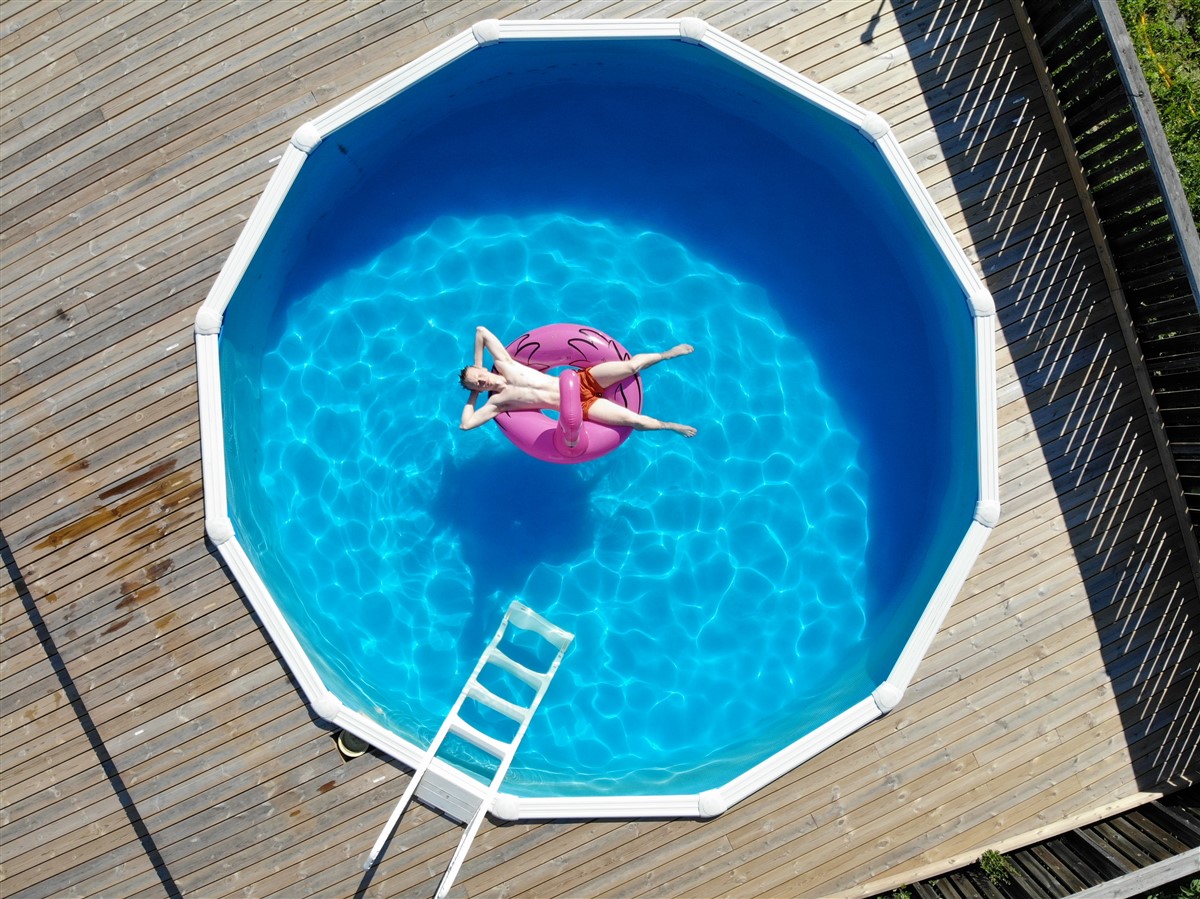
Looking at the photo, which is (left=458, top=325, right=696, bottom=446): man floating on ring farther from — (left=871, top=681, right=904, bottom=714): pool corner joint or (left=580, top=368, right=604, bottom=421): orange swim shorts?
(left=871, top=681, right=904, bottom=714): pool corner joint

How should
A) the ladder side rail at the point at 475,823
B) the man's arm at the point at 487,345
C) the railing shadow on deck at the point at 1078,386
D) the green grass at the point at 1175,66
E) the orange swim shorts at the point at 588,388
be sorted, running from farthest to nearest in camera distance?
the green grass at the point at 1175,66, the railing shadow on deck at the point at 1078,386, the orange swim shorts at the point at 588,388, the man's arm at the point at 487,345, the ladder side rail at the point at 475,823

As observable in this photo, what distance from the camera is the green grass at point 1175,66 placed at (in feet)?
17.6

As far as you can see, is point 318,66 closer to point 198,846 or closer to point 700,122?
point 700,122

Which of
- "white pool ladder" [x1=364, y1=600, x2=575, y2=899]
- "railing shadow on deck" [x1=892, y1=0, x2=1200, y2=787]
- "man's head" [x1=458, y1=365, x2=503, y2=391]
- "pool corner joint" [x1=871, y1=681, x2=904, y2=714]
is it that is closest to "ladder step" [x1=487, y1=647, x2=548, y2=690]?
"white pool ladder" [x1=364, y1=600, x2=575, y2=899]

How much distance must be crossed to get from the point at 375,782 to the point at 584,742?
4.90 ft

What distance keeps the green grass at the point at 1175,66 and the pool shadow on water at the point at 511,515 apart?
5.01 metres

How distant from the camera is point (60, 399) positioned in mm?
5086

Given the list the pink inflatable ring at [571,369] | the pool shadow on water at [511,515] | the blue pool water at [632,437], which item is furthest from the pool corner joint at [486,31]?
the pool shadow on water at [511,515]

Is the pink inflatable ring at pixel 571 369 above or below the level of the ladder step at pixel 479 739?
above

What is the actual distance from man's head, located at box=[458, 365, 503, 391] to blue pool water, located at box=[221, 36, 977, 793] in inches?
51.6

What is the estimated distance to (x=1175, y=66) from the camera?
554 cm

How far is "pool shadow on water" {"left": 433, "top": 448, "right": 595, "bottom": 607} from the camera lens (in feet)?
18.1

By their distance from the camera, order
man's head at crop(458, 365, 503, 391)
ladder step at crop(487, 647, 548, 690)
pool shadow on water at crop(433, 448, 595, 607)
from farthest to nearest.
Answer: pool shadow on water at crop(433, 448, 595, 607), ladder step at crop(487, 647, 548, 690), man's head at crop(458, 365, 503, 391)

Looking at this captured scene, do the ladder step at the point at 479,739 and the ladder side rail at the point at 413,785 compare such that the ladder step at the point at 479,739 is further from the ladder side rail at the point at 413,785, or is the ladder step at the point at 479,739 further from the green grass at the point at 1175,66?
the green grass at the point at 1175,66
